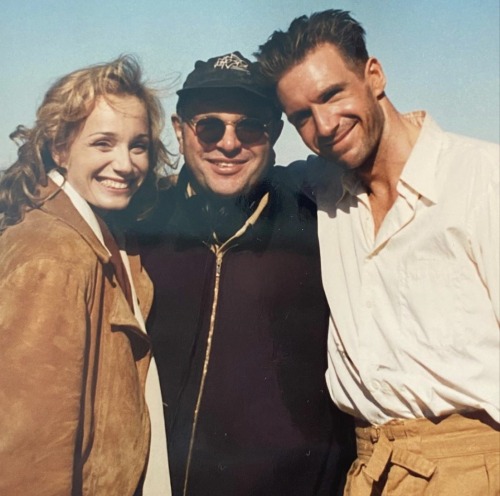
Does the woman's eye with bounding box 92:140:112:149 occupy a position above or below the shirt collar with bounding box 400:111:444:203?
below

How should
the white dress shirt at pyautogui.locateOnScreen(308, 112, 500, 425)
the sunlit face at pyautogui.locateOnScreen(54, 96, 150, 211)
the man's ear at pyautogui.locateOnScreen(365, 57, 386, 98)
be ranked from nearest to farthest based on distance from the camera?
the white dress shirt at pyautogui.locateOnScreen(308, 112, 500, 425) → the sunlit face at pyautogui.locateOnScreen(54, 96, 150, 211) → the man's ear at pyautogui.locateOnScreen(365, 57, 386, 98)

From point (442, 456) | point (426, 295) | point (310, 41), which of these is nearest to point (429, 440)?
point (442, 456)

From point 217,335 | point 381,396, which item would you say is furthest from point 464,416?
point 217,335

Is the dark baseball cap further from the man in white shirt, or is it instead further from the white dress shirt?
the white dress shirt

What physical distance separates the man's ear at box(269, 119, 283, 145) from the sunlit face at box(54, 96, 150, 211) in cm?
41

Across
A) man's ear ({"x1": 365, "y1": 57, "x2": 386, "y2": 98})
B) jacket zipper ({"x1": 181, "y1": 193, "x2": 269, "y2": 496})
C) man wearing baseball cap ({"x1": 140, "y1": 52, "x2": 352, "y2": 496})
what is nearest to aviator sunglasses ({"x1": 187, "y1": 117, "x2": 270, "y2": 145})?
man wearing baseball cap ({"x1": 140, "y1": 52, "x2": 352, "y2": 496})

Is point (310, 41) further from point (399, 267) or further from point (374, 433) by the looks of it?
point (374, 433)

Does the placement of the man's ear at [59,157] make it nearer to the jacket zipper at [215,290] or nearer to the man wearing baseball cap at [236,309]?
the man wearing baseball cap at [236,309]

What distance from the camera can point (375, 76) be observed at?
2639 millimetres

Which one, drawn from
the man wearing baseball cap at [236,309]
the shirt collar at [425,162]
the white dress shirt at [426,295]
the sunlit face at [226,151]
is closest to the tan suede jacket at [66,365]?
the man wearing baseball cap at [236,309]

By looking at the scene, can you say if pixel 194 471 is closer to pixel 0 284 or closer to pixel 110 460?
pixel 110 460

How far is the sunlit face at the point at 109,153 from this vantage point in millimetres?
2523

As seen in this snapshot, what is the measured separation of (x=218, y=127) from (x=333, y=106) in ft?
1.24

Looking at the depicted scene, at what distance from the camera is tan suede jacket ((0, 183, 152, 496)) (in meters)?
2.40
